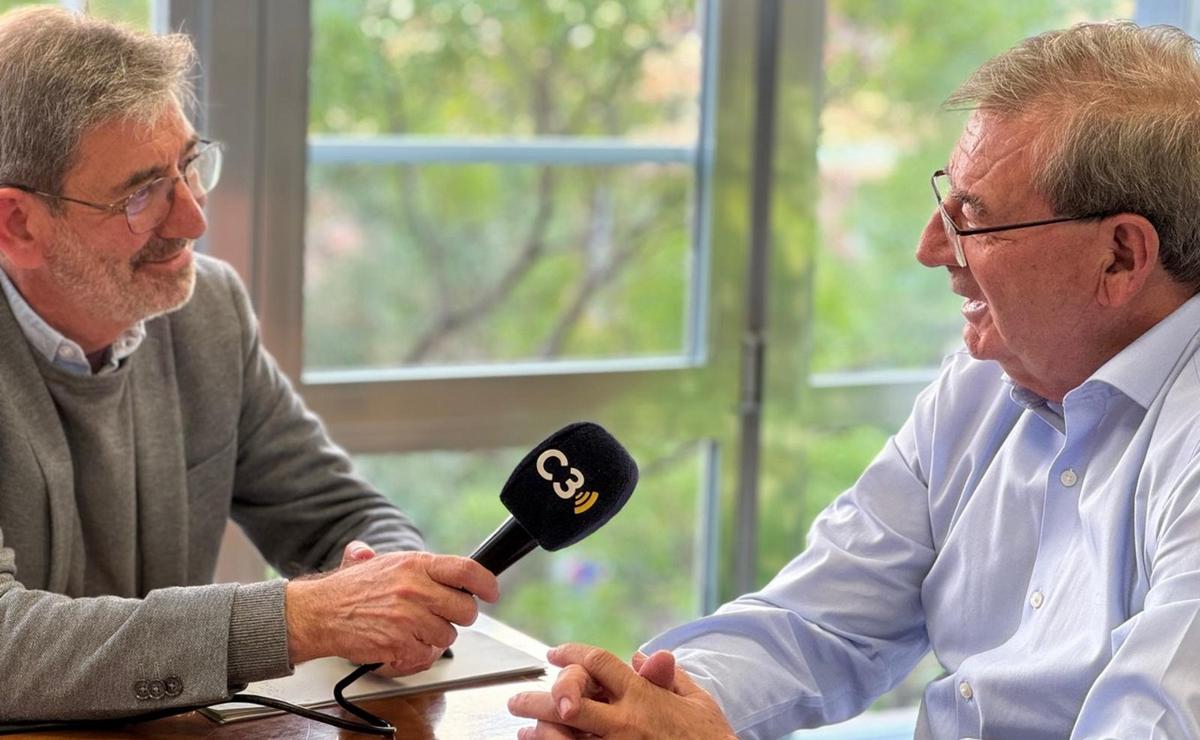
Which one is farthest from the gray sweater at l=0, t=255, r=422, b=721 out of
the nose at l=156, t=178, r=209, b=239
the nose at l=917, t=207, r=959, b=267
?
the nose at l=917, t=207, r=959, b=267

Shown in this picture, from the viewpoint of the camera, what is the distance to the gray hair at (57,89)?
2150 mm

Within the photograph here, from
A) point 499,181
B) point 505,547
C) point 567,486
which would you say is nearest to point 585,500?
point 567,486

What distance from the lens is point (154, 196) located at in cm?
225

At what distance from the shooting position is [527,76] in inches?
132

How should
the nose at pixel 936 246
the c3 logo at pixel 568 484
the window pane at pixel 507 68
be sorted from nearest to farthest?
the c3 logo at pixel 568 484
the nose at pixel 936 246
the window pane at pixel 507 68

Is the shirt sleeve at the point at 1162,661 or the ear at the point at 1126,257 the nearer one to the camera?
the shirt sleeve at the point at 1162,661

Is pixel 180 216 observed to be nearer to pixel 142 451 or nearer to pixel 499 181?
pixel 142 451

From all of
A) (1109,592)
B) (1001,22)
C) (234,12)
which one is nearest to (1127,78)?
(1109,592)

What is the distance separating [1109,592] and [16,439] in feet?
4.57

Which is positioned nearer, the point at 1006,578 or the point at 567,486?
the point at 567,486

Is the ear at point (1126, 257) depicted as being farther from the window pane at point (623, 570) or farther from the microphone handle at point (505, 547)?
the window pane at point (623, 570)

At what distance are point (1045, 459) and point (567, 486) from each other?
2.06 ft

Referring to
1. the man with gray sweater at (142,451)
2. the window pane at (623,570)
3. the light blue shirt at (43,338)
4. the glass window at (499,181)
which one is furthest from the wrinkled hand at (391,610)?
the window pane at (623,570)

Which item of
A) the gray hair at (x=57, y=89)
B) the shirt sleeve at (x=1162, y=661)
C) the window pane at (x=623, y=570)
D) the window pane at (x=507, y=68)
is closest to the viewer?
the shirt sleeve at (x=1162, y=661)
